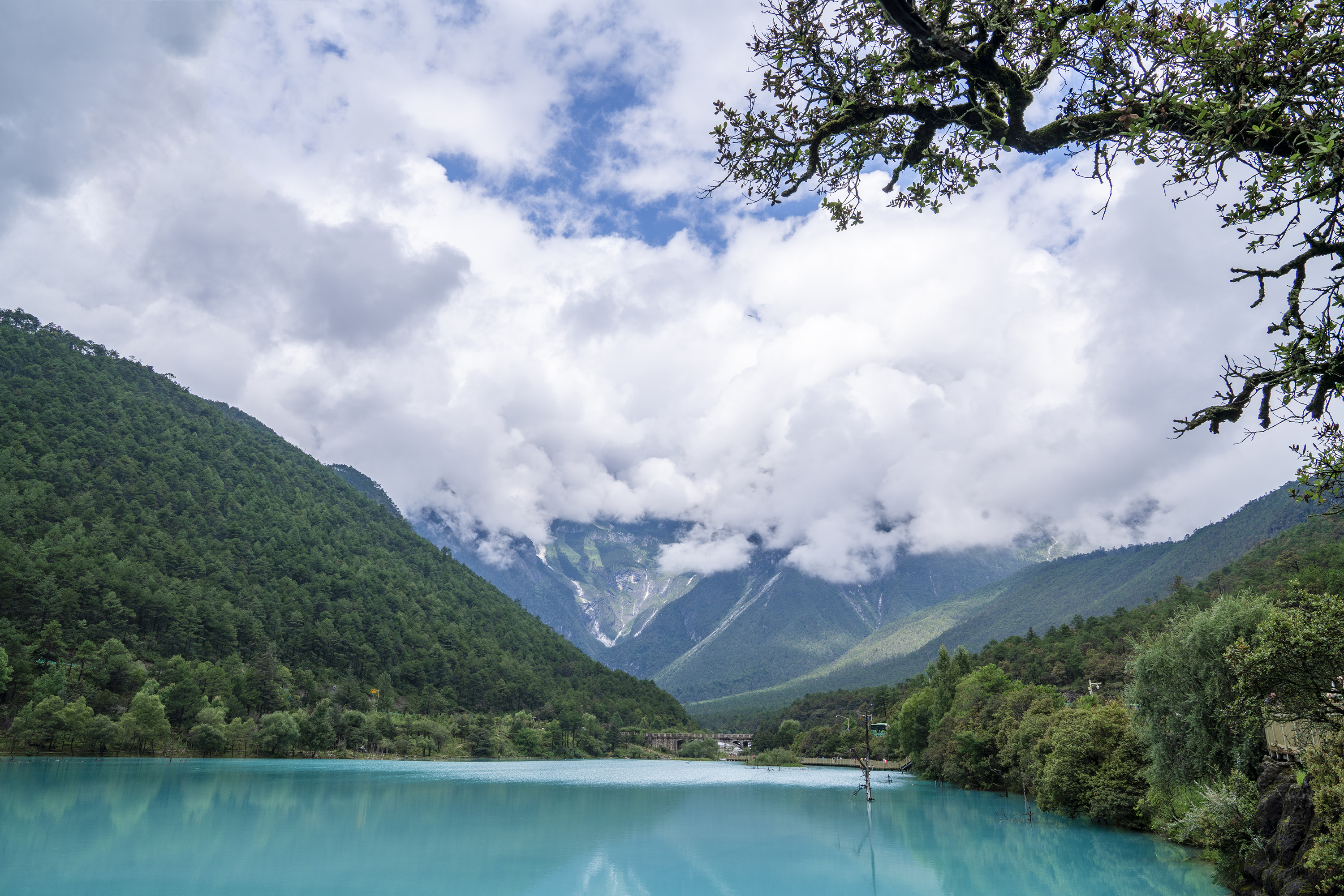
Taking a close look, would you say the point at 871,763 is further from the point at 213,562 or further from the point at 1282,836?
the point at 1282,836

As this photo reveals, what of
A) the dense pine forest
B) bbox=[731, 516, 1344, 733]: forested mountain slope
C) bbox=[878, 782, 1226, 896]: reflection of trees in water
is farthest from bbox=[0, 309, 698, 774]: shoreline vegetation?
the dense pine forest

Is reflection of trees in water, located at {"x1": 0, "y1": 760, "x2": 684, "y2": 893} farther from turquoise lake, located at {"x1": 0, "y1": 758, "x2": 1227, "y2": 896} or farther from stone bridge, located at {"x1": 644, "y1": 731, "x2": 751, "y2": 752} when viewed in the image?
stone bridge, located at {"x1": 644, "y1": 731, "x2": 751, "y2": 752}

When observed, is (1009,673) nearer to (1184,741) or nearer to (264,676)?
(1184,741)

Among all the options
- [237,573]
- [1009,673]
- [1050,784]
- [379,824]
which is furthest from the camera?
[237,573]

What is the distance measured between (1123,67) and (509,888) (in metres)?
27.1

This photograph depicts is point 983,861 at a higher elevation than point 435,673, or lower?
lower

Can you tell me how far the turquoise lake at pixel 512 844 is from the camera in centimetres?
2503

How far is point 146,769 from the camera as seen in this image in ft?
198

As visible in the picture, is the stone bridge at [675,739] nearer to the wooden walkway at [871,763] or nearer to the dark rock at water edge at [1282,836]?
the wooden walkway at [871,763]

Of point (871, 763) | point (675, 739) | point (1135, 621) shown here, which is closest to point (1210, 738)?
point (1135, 621)

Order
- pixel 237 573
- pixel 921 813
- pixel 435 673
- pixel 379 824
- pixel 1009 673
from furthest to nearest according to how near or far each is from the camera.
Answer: pixel 435 673, pixel 237 573, pixel 1009 673, pixel 921 813, pixel 379 824

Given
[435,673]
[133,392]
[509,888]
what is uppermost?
[133,392]

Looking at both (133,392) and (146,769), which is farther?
(133,392)

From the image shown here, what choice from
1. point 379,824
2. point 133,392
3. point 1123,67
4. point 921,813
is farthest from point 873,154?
point 133,392
